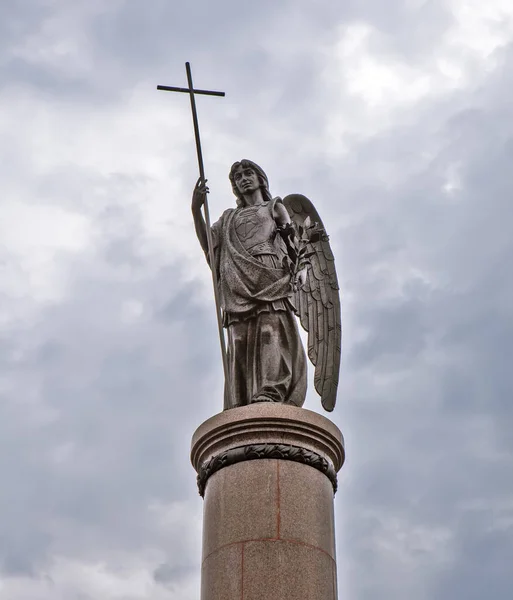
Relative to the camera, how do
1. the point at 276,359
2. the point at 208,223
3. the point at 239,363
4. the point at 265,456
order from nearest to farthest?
the point at 265,456 → the point at 276,359 → the point at 239,363 → the point at 208,223

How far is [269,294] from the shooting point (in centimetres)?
1200

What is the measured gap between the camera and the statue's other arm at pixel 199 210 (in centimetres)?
1283

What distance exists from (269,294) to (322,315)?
1.79 m

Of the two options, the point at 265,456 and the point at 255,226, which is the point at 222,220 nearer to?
the point at 255,226

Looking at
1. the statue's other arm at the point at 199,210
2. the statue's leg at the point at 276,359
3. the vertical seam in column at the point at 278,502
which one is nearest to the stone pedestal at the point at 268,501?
the vertical seam in column at the point at 278,502

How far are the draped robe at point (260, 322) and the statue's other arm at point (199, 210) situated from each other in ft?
1.57

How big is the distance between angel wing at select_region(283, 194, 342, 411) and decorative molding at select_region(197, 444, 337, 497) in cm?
228

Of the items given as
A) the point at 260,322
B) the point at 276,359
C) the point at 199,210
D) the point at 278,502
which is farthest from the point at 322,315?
the point at 278,502

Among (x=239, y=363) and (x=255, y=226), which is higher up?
(x=255, y=226)

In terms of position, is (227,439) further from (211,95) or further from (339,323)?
(211,95)

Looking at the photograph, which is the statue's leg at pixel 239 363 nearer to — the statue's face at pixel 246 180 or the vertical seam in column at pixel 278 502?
the vertical seam in column at pixel 278 502

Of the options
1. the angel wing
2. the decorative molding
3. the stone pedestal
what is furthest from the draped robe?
the decorative molding

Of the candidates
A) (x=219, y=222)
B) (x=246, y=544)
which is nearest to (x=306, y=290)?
(x=219, y=222)

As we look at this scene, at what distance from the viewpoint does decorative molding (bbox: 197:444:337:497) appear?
10352 mm
